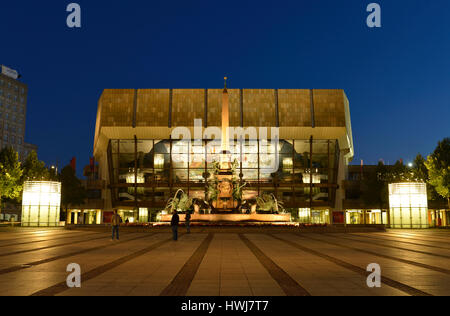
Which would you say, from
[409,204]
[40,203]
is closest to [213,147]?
[40,203]

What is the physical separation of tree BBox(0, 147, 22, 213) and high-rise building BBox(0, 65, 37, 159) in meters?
→ 82.9

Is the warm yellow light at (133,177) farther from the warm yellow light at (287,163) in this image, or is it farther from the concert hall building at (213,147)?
the warm yellow light at (287,163)

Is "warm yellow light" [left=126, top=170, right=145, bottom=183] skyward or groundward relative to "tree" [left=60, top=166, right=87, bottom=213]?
skyward

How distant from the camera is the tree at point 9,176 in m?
43.2

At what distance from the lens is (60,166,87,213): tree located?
196ft

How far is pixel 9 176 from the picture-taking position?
43.0 metres

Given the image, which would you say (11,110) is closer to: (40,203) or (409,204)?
(40,203)

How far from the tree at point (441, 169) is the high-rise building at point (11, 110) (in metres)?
111

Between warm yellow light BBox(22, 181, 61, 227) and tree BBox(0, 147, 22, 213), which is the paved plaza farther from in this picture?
tree BBox(0, 147, 22, 213)

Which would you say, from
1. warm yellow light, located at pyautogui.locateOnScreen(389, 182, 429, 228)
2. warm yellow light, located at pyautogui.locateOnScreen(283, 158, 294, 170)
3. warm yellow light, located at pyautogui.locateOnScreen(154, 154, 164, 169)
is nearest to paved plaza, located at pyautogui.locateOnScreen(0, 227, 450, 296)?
warm yellow light, located at pyautogui.locateOnScreen(389, 182, 429, 228)

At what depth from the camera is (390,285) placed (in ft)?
28.3

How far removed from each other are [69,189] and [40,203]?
74.9 ft

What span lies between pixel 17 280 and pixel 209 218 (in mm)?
26082
